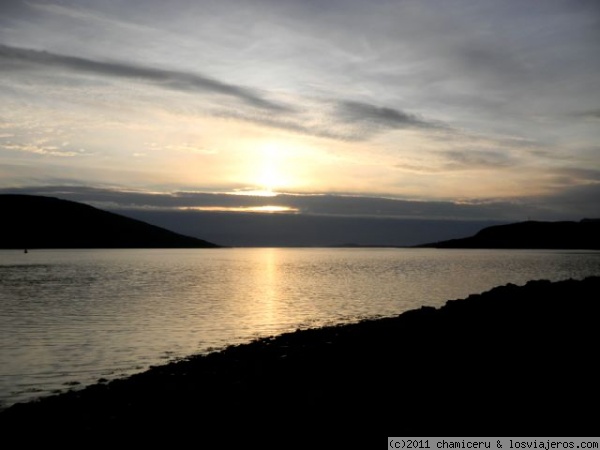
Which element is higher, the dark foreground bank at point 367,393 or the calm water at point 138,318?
the dark foreground bank at point 367,393

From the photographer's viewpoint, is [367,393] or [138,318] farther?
[138,318]

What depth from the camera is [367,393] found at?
49.9 feet

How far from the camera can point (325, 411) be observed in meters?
14.0

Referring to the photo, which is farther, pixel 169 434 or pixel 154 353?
pixel 154 353

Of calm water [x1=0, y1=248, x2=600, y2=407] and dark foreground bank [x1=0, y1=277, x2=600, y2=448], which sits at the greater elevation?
dark foreground bank [x1=0, y1=277, x2=600, y2=448]

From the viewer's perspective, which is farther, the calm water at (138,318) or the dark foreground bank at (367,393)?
the calm water at (138,318)

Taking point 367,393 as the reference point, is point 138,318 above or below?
below

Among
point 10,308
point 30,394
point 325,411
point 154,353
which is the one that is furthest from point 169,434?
point 10,308

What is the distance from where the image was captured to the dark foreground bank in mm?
12570

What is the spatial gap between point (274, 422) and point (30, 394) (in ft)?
39.8

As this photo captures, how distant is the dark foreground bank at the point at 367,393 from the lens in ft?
41.2

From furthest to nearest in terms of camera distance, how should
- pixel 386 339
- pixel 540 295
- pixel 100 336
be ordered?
1. pixel 100 336
2. pixel 540 295
3. pixel 386 339

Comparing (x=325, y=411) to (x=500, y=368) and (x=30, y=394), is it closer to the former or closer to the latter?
(x=500, y=368)

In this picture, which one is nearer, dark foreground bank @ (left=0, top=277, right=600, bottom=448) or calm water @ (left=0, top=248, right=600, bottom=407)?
dark foreground bank @ (left=0, top=277, right=600, bottom=448)
